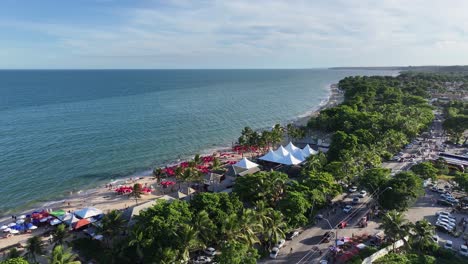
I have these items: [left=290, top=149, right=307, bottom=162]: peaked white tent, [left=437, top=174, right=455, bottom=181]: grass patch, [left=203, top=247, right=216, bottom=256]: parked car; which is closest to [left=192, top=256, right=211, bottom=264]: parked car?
[left=203, top=247, right=216, bottom=256]: parked car

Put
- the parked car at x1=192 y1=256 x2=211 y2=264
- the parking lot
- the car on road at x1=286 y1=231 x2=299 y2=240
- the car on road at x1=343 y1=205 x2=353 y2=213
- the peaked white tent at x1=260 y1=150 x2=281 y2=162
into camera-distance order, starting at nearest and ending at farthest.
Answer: the parked car at x1=192 y1=256 x2=211 y2=264, the car on road at x1=286 y1=231 x2=299 y2=240, the parking lot, the car on road at x1=343 y1=205 x2=353 y2=213, the peaked white tent at x1=260 y1=150 x2=281 y2=162

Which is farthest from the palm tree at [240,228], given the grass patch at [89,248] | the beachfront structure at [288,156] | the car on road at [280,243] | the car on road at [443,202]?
the car on road at [443,202]

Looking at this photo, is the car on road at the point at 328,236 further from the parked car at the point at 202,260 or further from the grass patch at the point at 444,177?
the grass patch at the point at 444,177

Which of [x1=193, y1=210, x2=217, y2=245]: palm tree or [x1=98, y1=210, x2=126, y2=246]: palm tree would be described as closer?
[x1=193, y1=210, x2=217, y2=245]: palm tree

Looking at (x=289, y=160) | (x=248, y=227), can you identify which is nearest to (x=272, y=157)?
(x=289, y=160)

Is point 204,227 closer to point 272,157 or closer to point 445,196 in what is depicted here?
point 272,157

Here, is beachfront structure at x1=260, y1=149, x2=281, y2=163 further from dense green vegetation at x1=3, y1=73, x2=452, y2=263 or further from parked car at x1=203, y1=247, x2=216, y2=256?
parked car at x1=203, y1=247, x2=216, y2=256

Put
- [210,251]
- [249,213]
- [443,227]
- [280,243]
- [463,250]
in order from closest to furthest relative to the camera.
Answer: [249,213] < [210,251] < [463,250] < [280,243] < [443,227]
